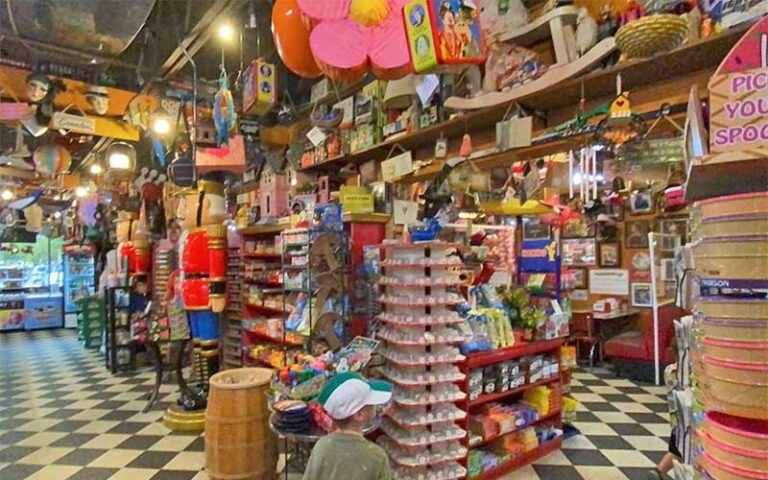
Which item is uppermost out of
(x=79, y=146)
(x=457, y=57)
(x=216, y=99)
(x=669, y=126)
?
(x=79, y=146)

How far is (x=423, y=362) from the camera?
2.84 metres

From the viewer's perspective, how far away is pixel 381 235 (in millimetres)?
3596

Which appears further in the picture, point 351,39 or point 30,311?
point 30,311

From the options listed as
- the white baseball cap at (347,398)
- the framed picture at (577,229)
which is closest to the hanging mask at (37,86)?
the white baseball cap at (347,398)

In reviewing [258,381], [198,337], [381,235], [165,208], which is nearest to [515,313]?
[381,235]

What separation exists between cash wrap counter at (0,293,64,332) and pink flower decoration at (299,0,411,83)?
44.9 feet

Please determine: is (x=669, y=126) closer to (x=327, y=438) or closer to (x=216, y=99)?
(x=327, y=438)

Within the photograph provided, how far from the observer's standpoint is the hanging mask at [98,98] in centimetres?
553

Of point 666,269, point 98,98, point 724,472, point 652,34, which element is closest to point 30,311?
point 98,98

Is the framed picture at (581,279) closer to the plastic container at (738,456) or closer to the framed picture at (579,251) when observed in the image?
the framed picture at (579,251)

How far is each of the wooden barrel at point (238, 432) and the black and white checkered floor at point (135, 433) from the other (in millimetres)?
637

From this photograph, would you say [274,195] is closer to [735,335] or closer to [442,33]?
[442,33]

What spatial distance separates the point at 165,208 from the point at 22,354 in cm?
539

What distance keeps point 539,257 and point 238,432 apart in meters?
2.95
